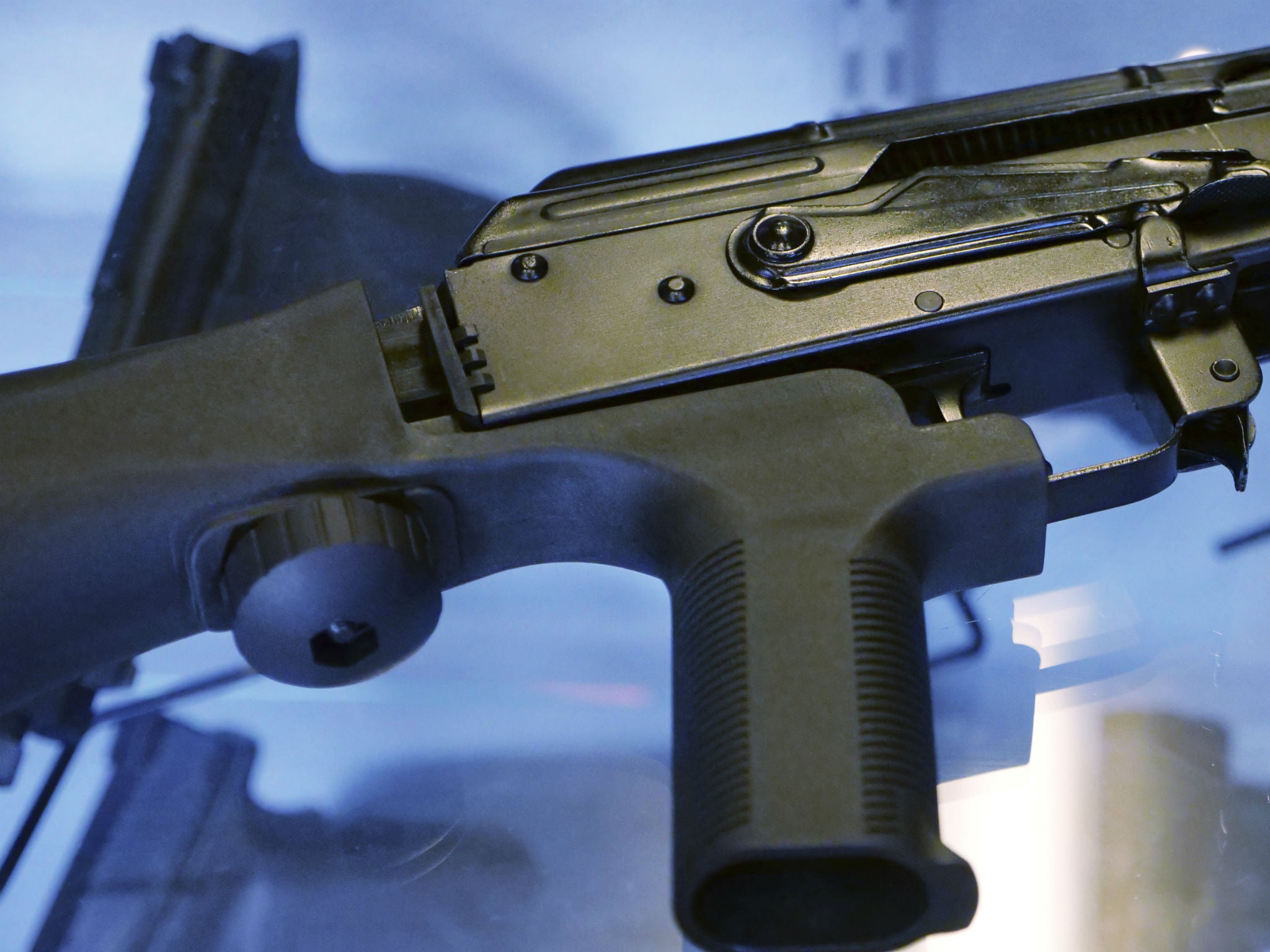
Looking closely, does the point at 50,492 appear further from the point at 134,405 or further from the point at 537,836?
the point at 537,836

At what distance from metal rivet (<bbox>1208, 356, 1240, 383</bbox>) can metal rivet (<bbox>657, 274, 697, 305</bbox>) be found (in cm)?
37

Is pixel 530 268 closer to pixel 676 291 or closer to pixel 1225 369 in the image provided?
pixel 676 291

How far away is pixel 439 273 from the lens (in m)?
1.36

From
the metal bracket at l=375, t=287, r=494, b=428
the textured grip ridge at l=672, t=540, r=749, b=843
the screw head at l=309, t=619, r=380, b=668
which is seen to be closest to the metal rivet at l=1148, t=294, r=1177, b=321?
the textured grip ridge at l=672, t=540, r=749, b=843

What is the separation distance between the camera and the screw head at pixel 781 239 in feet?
3.29

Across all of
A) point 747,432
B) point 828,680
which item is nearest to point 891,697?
point 828,680

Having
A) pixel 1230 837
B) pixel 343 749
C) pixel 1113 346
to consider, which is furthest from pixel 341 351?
pixel 1230 837

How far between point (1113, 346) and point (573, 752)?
0.49 meters

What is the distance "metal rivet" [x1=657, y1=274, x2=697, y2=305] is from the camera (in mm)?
1001

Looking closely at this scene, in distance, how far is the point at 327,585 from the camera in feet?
3.00

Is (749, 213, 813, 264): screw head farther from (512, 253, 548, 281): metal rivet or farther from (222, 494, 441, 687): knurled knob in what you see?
(222, 494, 441, 687): knurled knob

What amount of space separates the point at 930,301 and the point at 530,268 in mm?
273

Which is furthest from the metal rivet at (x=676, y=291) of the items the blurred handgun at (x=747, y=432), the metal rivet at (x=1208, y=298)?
the metal rivet at (x=1208, y=298)

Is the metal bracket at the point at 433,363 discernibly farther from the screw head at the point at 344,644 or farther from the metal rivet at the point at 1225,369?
the metal rivet at the point at 1225,369
